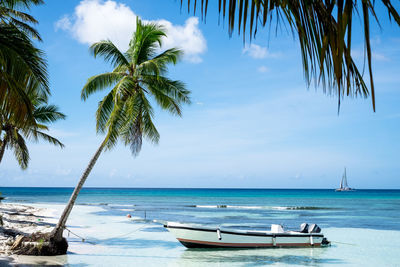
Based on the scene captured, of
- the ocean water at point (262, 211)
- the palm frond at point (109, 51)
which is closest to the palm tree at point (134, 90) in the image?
the palm frond at point (109, 51)

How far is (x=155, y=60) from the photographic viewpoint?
44.3 ft

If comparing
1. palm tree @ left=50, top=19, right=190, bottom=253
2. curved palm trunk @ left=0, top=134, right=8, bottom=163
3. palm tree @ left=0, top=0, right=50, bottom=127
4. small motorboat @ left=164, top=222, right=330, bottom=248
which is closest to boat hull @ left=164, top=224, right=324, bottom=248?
small motorboat @ left=164, top=222, right=330, bottom=248

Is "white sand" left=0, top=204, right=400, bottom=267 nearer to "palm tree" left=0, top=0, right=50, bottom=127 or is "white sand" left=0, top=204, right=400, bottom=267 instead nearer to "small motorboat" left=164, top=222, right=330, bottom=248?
"small motorboat" left=164, top=222, right=330, bottom=248

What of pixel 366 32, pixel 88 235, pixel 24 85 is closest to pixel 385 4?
pixel 366 32

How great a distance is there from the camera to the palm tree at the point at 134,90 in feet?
41.4

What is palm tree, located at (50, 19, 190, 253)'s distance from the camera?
12.6 m

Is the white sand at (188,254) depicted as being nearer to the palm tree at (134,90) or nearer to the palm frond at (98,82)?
the palm tree at (134,90)

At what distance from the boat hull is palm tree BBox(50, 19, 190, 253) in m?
4.22

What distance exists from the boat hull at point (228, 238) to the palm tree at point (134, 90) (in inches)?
166

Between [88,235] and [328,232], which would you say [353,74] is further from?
[328,232]

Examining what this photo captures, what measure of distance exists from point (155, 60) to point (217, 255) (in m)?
7.73

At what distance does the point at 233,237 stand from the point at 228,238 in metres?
0.22

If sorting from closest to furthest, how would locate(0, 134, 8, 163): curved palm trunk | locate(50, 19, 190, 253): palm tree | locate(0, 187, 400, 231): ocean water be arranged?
locate(50, 19, 190, 253): palm tree < locate(0, 134, 8, 163): curved palm trunk < locate(0, 187, 400, 231): ocean water

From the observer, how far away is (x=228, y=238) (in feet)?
51.9
